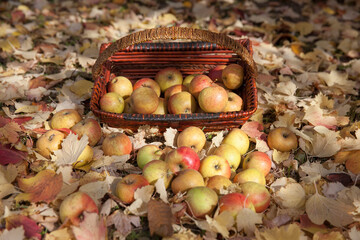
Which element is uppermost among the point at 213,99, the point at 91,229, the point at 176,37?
the point at 176,37

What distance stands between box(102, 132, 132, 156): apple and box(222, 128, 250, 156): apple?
69 cm

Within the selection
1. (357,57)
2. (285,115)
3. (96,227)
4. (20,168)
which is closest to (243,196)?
(96,227)

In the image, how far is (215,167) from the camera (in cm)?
203

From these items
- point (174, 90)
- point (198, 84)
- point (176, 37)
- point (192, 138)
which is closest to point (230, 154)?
point (192, 138)

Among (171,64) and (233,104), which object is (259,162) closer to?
(233,104)

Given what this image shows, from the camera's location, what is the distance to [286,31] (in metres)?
4.26

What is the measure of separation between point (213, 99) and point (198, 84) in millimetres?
248

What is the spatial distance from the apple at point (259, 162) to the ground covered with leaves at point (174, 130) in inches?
3.3

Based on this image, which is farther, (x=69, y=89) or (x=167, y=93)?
(x=69, y=89)

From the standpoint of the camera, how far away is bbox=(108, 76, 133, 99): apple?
8.77ft

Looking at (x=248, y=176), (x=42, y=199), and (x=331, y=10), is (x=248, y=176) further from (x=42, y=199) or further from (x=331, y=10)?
(x=331, y=10)

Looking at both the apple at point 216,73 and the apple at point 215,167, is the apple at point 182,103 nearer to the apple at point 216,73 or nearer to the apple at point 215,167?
the apple at point 216,73

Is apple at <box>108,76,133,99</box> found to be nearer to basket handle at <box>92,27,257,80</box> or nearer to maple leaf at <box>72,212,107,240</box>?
basket handle at <box>92,27,257,80</box>

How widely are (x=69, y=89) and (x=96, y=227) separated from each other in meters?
1.66
